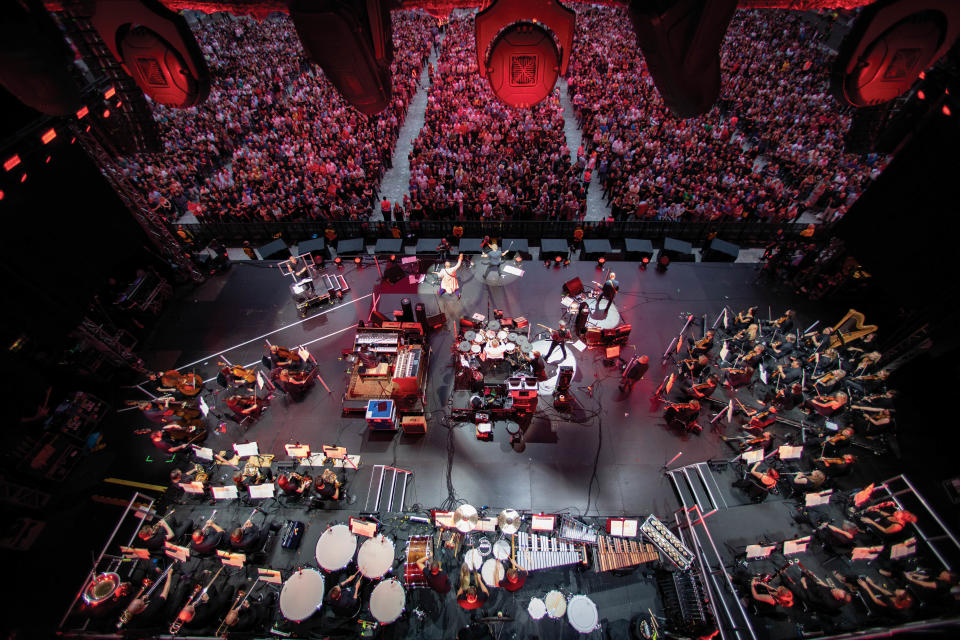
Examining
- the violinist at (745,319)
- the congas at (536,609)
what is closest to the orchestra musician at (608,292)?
the violinist at (745,319)

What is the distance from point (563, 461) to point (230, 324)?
1255cm

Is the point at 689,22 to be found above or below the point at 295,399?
below

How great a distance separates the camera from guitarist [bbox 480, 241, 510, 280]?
638 inches

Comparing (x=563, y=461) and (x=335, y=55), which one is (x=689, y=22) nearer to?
(x=335, y=55)

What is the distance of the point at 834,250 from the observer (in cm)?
1431

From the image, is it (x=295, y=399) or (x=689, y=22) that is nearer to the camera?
(x=689, y=22)

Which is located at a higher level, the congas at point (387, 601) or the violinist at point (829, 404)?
the violinist at point (829, 404)

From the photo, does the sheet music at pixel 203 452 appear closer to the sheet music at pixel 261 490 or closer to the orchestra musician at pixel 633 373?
the sheet music at pixel 261 490

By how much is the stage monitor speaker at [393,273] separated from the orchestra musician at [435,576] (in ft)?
32.3

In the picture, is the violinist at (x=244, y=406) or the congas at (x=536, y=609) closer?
the congas at (x=536, y=609)

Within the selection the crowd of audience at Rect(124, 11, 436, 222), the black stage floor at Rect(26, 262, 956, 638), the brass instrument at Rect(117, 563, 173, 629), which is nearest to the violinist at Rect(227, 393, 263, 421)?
the black stage floor at Rect(26, 262, 956, 638)

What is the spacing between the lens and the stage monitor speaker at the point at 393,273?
50.6 ft

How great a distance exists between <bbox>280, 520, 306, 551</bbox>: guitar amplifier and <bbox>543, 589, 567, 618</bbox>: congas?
5885 mm

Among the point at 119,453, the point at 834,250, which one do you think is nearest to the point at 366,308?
the point at 119,453
